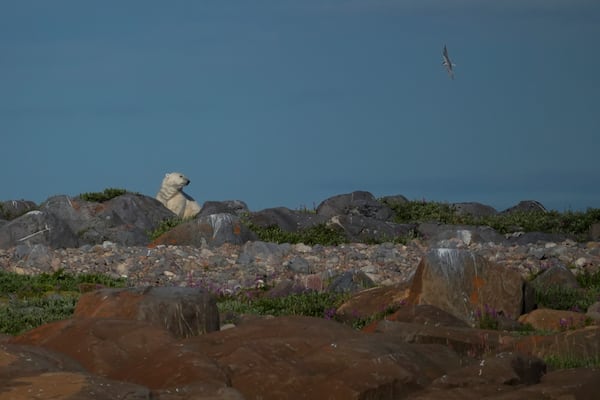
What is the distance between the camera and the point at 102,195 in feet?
123

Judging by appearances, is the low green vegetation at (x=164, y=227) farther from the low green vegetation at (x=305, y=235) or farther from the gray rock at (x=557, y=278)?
the gray rock at (x=557, y=278)

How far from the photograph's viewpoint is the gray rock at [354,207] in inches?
1477

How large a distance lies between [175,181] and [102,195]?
2527 mm

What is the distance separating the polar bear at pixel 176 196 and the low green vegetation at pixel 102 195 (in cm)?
142

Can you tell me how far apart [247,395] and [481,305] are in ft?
23.1

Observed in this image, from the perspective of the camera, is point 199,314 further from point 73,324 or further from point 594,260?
point 594,260

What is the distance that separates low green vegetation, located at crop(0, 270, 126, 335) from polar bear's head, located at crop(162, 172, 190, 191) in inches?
600

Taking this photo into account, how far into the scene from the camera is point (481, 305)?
15.6 m

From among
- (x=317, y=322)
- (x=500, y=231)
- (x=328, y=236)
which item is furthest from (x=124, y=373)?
(x=500, y=231)

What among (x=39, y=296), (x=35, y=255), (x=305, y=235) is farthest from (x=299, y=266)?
(x=305, y=235)

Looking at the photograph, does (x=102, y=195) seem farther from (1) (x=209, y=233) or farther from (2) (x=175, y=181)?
(1) (x=209, y=233)

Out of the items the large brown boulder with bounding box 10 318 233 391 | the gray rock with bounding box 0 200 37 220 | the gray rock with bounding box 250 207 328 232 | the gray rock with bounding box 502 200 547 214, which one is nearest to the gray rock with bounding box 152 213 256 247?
the gray rock with bounding box 250 207 328 232

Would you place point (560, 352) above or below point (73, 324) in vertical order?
below

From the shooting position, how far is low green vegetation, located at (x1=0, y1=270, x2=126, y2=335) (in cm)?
1617
